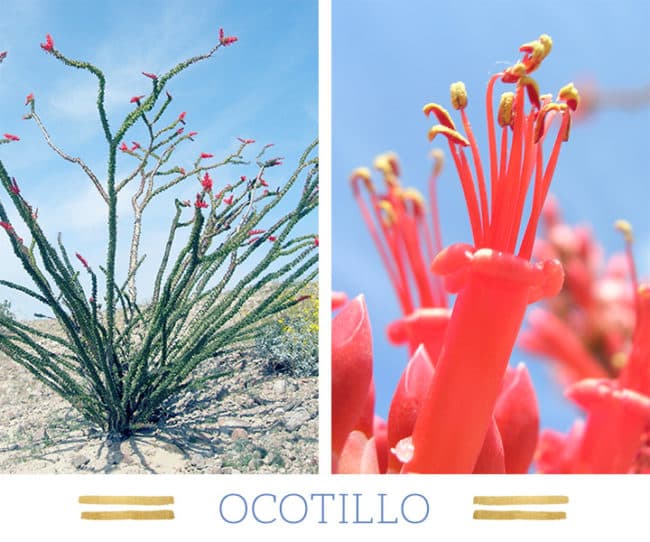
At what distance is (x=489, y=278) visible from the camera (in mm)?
1800

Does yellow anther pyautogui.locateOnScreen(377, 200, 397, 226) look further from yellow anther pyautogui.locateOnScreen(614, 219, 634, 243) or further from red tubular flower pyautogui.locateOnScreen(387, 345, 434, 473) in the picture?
yellow anther pyautogui.locateOnScreen(614, 219, 634, 243)

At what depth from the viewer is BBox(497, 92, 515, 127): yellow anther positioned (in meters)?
1.85

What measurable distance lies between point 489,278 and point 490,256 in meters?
0.06

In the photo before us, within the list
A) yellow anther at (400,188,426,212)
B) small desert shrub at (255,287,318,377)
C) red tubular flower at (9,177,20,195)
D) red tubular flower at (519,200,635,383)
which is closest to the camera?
red tubular flower at (519,200,635,383)

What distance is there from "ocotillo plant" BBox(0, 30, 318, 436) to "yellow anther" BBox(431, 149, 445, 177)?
0.72 metres

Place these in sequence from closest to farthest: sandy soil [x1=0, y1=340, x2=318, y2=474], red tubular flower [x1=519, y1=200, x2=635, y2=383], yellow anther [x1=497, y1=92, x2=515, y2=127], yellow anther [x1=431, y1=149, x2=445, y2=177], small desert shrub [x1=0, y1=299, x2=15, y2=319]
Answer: red tubular flower [x1=519, y1=200, x2=635, y2=383], yellow anther [x1=497, y1=92, x2=515, y2=127], yellow anther [x1=431, y1=149, x2=445, y2=177], sandy soil [x1=0, y1=340, x2=318, y2=474], small desert shrub [x1=0, y1=299, x2=15, y2=319]

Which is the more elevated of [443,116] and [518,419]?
[443,116]

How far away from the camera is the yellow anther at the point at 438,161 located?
6.82 ft

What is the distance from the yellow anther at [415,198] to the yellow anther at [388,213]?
0.05 meters

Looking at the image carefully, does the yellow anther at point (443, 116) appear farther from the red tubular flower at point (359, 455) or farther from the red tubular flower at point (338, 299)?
the red tubular flower at point (359, 455)

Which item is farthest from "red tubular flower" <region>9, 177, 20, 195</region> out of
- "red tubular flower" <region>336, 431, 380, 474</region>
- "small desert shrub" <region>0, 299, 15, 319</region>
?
"red tubular flower" <region>336, 431, 380, 474</region>
